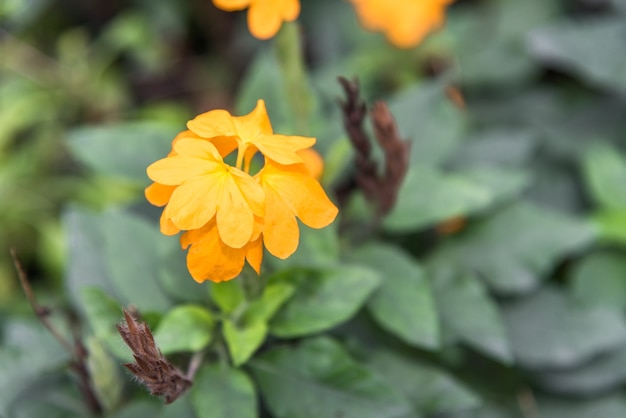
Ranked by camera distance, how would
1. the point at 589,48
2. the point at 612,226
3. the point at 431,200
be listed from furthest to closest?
the point at 589,48
the point at 612,226
the point at 431,200

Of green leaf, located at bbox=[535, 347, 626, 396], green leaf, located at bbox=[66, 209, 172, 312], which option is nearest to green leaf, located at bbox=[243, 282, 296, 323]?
green leaf, located at bbox=[66, 209, 172, 312]

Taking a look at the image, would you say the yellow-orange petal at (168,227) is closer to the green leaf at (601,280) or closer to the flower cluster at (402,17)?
the green leaf at (601,280)

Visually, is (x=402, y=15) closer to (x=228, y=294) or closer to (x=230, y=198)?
(x=228, y=294)

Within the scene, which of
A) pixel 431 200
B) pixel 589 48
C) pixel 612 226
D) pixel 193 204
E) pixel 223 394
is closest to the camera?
pixel 193 204

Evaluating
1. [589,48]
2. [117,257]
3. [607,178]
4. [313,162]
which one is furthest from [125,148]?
[589,48]

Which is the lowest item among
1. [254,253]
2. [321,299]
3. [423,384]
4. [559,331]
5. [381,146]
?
[559,331]

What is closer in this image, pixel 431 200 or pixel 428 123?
pixel 431 200

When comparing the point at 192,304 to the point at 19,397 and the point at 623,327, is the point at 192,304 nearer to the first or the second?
the point at 19,397
